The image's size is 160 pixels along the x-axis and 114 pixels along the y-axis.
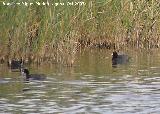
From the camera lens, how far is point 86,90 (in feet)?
37.2

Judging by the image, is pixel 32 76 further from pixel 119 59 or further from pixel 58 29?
pixel 119 59

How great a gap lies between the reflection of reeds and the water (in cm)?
34

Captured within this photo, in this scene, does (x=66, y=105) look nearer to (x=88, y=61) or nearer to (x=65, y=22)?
(x=65, y=22)

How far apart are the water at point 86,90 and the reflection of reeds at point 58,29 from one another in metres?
0.34

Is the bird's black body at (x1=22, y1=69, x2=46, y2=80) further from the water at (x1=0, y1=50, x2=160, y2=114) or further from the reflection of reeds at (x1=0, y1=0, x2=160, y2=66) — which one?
the reflection of reeds at (x1=0, y1=0, x2=160, y2=66)

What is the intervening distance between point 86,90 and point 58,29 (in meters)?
2.69

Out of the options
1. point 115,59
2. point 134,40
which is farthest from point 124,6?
point 115,59

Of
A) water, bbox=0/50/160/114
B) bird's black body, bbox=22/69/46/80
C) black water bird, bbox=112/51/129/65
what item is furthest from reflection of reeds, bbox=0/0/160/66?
black water bird, bbox=112/51/129/65

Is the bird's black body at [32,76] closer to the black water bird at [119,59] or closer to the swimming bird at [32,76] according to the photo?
the swimming bird at [32,76]

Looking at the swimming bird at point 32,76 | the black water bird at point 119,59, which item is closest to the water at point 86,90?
the swimming bird at point 32,76

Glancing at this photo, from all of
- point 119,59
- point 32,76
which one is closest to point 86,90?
point 32,76

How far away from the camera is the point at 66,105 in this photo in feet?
32.7

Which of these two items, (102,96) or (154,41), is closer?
(102,96)

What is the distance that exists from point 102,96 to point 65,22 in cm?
346
